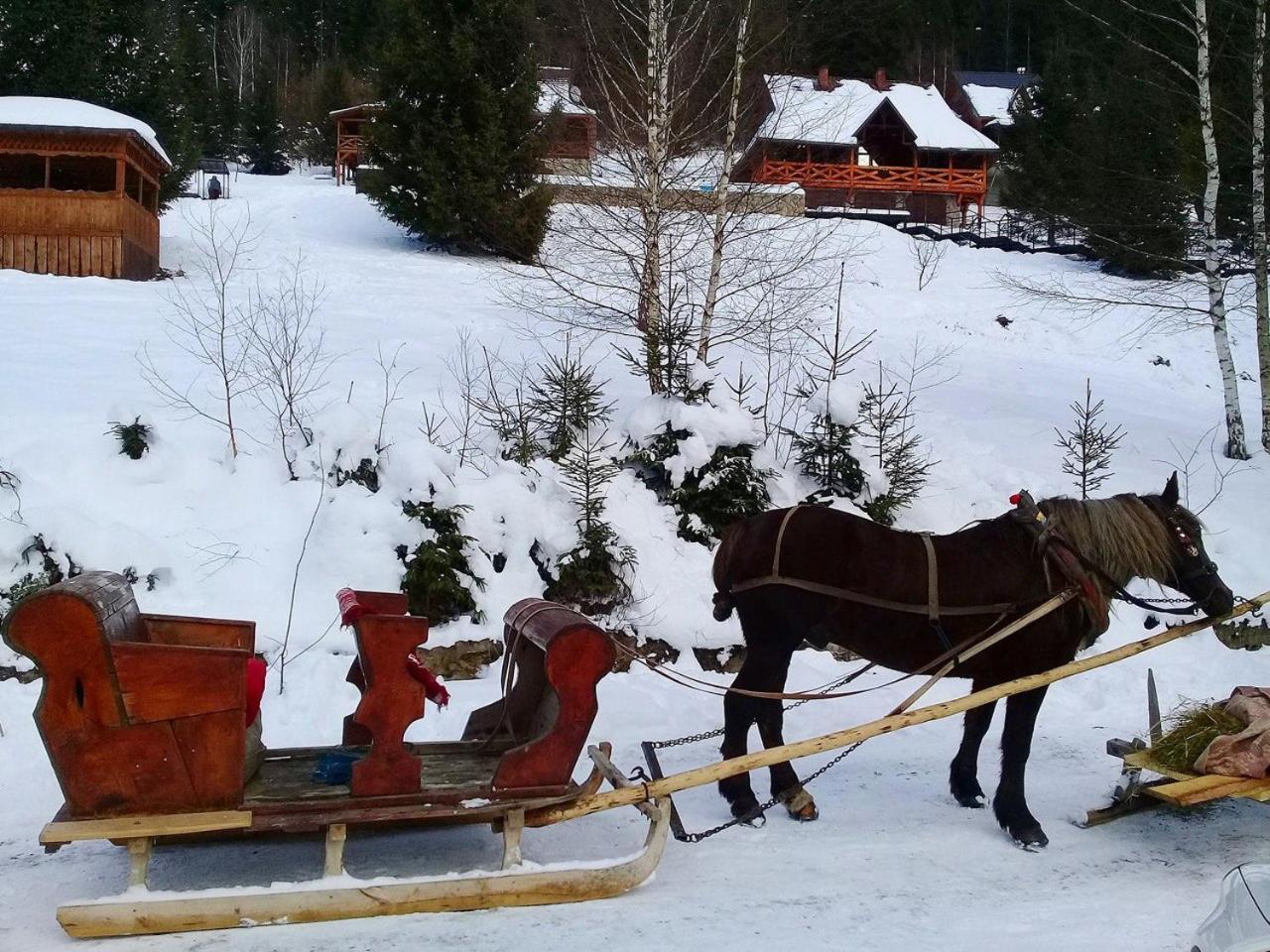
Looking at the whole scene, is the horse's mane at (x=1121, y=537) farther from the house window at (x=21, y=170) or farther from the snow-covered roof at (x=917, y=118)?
the snow-covered roof at (x=917, y=118)

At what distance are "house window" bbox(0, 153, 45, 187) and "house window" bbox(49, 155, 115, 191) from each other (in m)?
0.30

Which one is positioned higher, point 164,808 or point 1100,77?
point 1100,77

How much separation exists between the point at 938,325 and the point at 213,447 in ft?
51.4

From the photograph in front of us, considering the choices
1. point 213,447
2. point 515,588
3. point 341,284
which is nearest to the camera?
point 515,588

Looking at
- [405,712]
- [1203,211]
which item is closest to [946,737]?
[405,712]

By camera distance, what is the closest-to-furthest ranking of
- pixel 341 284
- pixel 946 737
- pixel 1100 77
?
pixel 946 737
pixel 341 284
pixel 1100 77

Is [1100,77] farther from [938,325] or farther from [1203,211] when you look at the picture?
[1203,211]

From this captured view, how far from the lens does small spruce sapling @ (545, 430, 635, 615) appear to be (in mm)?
8367

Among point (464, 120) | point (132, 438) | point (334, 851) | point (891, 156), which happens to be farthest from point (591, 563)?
point (891, 156)

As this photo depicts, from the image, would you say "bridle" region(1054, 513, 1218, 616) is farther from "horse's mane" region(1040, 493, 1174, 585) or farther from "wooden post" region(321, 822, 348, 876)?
"wooden post" region(321, 822, 348, 876)

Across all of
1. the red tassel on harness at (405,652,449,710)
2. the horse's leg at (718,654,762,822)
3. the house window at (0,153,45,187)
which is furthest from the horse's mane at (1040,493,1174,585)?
the house window at (0,153,45,187)

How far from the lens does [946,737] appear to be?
6.83 m

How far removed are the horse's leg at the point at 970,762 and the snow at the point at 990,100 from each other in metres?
49.9

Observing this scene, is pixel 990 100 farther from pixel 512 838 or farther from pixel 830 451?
pixel 512 838
